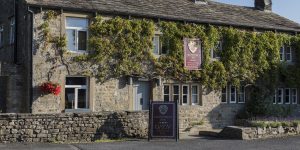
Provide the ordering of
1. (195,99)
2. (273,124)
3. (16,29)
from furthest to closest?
(195,99) → (16,29) → (273,124)

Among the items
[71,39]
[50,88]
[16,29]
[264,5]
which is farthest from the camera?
[264,5]

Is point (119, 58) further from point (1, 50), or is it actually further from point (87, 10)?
point (1, 50)

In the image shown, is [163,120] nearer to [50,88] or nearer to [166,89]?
[50,88]

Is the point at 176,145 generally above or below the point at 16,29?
below

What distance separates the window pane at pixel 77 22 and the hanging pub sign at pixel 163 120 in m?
6.23

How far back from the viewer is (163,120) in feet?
60.0

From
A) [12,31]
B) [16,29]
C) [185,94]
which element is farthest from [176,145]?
[12,31]

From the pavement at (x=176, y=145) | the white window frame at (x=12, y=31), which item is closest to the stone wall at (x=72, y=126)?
the pavement at (x=176, y=145)

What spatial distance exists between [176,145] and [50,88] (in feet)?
22.4

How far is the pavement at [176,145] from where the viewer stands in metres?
15.9

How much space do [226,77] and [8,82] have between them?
11.9 meters

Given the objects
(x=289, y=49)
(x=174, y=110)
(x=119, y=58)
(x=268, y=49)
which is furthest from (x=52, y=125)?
(x=289, y=49)

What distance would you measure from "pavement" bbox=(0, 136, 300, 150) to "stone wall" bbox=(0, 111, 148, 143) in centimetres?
63

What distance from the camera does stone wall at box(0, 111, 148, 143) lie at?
16.8 meters
